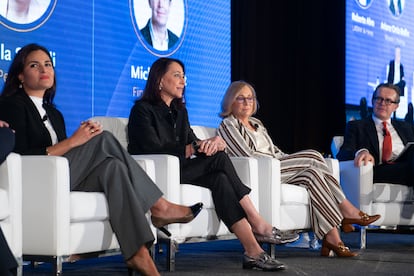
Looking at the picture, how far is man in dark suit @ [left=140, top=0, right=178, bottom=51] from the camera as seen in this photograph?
557 cm

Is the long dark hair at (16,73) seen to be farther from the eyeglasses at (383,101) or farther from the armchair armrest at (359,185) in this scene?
the eyeglasses at (383,101)

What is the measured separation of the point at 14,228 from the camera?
3.03 metres

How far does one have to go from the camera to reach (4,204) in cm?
295

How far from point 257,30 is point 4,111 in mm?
3808

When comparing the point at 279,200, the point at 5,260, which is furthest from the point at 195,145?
the point at 5,260

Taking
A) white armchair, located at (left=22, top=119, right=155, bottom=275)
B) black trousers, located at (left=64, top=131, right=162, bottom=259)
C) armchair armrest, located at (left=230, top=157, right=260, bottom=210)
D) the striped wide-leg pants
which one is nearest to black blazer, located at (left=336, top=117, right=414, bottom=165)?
the striped wide-leg pants

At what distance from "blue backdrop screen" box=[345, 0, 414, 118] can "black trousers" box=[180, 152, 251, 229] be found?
395cm

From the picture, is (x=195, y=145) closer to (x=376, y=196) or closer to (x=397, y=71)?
→ (x=376, y=196)

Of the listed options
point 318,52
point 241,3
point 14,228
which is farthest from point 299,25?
point 14,228

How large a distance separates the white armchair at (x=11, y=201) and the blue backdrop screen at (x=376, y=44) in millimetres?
5183

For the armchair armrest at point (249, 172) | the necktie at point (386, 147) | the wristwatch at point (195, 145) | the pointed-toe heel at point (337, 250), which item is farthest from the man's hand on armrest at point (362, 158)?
the wristwatch at point (195, 145)

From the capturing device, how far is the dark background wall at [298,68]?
7129mm

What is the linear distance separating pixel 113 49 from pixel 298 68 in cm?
268

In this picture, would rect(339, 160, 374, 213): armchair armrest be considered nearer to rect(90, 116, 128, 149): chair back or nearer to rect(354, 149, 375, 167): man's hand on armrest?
rect(354, 149, 375, 167): man's hand on armrest
